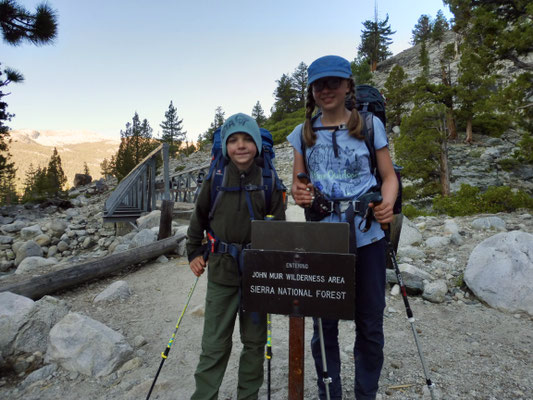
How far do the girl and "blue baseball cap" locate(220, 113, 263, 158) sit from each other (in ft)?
1.28

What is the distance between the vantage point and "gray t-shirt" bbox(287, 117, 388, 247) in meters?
1.96

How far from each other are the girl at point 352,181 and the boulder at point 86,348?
243cm

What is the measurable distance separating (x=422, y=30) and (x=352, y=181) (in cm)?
8014

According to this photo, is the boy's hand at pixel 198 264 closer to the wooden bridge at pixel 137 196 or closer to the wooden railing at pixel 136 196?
the wooden bridge at pixel 137 196

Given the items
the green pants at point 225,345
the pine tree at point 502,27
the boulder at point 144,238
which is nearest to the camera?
the green pants at point 225,345

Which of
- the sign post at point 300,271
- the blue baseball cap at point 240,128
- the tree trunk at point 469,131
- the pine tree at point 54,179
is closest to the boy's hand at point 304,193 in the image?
the sign post at point 300,271

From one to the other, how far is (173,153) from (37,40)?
45687mm

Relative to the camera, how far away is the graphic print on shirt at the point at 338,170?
6.49ft

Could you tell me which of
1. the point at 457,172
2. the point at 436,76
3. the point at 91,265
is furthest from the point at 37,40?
the point at 436,76

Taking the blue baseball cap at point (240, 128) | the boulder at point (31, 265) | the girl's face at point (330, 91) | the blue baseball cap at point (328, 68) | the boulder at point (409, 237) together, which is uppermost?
the blue baseball cap at point (328, 68)

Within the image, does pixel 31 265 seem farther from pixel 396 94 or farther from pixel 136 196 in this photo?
pixel 396 94

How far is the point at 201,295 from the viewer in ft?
16.7

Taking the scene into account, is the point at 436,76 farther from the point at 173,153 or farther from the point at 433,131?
the point at 173,153

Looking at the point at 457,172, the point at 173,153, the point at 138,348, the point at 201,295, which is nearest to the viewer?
the point at 138,348
